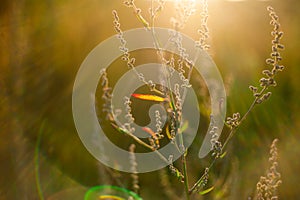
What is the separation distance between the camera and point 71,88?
321 centimetres

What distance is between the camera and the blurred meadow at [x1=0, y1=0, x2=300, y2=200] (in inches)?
87.6

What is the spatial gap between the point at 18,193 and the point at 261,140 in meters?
1.60

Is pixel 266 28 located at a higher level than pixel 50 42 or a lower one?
lower

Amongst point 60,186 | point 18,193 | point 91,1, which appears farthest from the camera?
point 91,1

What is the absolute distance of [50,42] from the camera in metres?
3.14

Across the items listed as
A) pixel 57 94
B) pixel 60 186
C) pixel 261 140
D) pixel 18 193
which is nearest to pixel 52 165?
pixel 60 186

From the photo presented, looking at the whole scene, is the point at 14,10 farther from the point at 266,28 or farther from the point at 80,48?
the point at 266,28

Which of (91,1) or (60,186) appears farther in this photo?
(91,1)

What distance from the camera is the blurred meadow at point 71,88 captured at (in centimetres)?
222

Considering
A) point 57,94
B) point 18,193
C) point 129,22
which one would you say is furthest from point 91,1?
point 18,193

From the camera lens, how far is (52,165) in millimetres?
2719

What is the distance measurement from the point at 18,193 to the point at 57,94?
4.53ft

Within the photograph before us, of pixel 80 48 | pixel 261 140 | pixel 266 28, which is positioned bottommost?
pixel 261 140

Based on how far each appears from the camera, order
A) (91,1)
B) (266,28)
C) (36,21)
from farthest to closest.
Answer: (266,28), (91,1), (36,21)
